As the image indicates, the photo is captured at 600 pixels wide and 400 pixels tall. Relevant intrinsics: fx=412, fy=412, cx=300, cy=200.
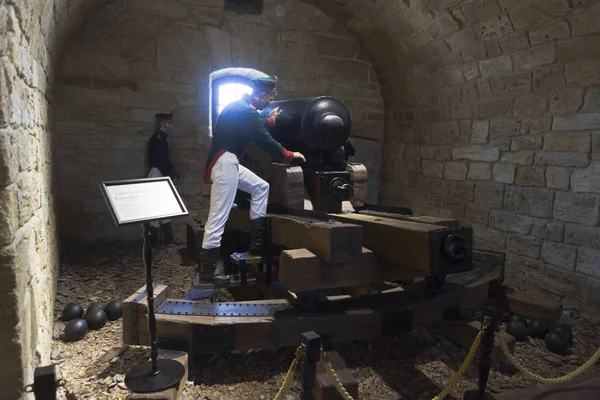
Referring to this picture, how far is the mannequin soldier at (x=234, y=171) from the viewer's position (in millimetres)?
3377

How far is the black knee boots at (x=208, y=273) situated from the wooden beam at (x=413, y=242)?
120cm

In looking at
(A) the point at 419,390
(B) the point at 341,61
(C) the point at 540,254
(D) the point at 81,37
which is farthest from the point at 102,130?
(C) the point at 540,254

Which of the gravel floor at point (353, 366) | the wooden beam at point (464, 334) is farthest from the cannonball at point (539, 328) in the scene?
the wooden beam at point (464, 334)

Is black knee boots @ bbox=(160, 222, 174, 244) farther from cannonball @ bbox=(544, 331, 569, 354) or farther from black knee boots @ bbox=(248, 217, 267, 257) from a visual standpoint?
cannonball @ bbox=(544, 331, 569, 354)

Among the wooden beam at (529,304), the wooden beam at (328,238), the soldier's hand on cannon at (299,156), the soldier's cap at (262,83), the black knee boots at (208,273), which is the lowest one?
the wooden beam at (529,304)

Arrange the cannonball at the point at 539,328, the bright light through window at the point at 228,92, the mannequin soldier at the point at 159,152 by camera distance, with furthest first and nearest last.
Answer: the bright light through window at the point at 228,92 < the mannequin soldier at the point at 159,152 < the cannonball at the point at 539,328

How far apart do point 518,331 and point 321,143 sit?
2.24 meters

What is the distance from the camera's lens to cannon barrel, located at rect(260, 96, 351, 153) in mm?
3656

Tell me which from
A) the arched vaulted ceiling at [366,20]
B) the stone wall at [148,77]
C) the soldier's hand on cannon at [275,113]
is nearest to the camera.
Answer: the arched vaulted ceiling at [366,20]

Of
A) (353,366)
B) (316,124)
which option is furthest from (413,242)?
(316,124)

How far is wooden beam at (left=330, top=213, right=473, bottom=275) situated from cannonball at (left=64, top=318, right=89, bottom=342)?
7.35 feet

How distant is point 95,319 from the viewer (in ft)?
10.9

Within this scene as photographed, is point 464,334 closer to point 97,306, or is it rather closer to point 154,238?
point 97,306

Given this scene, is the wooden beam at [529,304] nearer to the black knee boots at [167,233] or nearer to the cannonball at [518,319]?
the cannonball at [518,319]
